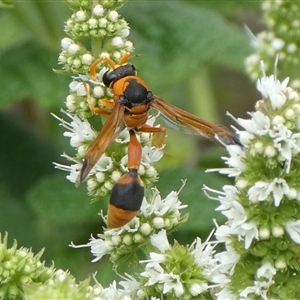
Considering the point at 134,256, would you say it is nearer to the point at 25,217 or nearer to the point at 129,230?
the point at 129,230

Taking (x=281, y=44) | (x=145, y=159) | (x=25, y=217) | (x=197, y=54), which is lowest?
(x=25, y=217)

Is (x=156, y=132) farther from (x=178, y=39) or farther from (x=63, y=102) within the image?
(x=178, y=39)

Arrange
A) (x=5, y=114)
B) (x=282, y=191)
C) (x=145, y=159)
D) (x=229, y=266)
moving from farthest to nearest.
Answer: (x=5, y=114)
(x=145, y=159)
(x=229, y=266)
(x=282, y=191)

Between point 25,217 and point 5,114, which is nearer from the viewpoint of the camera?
point 25,217

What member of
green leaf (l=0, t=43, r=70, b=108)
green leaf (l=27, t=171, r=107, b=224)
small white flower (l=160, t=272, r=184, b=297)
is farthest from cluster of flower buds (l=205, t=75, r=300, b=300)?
green leaf (l=0, t=43, r=70, b=108)

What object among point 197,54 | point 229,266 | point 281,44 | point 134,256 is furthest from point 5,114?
point 229,266

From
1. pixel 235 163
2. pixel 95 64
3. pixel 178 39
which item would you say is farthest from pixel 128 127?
pixel 178 39

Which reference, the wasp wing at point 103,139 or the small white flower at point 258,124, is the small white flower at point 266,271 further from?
the wasp wing at point 103,139
